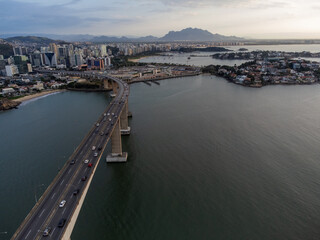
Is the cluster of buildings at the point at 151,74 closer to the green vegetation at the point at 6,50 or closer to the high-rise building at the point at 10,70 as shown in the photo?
the high-rise building at the point at 10,70

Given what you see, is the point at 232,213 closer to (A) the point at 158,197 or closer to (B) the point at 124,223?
(A) the point at 158,197

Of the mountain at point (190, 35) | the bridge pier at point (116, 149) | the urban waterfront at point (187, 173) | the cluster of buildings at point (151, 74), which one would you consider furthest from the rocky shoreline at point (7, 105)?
the mountain at point (190, 35)

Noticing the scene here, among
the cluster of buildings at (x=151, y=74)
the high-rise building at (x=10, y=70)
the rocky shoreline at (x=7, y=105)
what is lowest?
the rocky shoreline at (x=7, y=105)

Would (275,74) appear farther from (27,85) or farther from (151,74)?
(27,85)

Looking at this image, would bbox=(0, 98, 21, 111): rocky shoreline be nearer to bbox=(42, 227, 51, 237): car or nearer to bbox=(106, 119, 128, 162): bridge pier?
bbox=(106, 119, 128, 162): bridge pier

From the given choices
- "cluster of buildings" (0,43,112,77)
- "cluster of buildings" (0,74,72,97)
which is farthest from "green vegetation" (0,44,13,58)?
"cluster of buildings" (0,74,72,97)

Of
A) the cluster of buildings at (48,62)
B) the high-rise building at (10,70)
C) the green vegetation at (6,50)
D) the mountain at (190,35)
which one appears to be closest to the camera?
the high-rise building at (10,70)
